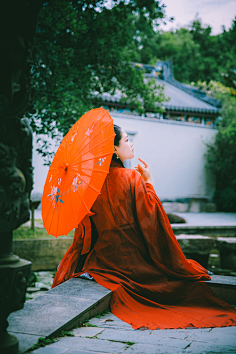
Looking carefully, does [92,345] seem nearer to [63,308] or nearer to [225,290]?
[63,308]

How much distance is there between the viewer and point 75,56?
556 centimetres

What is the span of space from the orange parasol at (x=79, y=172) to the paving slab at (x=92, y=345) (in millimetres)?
1028

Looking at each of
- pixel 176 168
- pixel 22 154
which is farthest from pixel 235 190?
pixel 22 154

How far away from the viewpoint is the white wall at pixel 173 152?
1490 cm

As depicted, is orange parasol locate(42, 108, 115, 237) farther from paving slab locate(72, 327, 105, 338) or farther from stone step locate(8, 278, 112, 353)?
paving slab locate(72, 327, 105, 338)

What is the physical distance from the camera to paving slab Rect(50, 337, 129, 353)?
1800 millimetres

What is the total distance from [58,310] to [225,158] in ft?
49.6

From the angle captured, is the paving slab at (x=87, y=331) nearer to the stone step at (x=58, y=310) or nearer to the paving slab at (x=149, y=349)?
the stone step at (x=58, y=310)

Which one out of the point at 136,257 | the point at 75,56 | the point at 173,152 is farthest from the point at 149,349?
the point at 173,152

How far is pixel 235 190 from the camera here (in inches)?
623

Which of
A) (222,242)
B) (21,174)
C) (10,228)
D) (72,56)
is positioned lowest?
(222,242)

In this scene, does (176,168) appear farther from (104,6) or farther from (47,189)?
(47,189)

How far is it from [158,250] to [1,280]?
169 cm

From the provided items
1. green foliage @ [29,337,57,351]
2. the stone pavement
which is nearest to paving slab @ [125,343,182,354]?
the stone pavement
